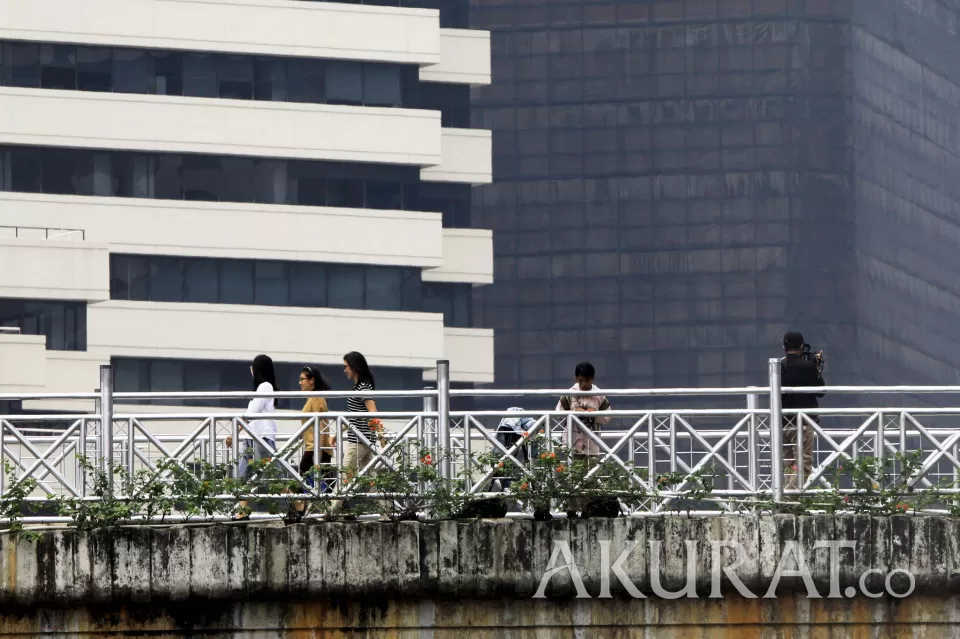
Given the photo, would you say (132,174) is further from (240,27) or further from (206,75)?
(240,27)

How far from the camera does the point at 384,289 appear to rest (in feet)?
198

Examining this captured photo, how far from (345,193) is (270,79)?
4.18 metres

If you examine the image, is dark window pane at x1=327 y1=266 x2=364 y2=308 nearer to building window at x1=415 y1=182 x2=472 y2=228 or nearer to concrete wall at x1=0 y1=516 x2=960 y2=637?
building window at x1=415 y1=182 x2=472 y2=228

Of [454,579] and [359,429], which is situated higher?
[359,429]

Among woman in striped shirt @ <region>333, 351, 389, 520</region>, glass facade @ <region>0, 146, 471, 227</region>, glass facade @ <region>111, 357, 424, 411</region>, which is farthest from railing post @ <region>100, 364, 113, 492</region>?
glass facade @ <region>0, 146, 471, 227</region>

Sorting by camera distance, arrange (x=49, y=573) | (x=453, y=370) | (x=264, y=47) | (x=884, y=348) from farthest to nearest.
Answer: (x=884, y=348) → (x=453, y=370) → (x=264, y=47) → (x=49, y=573)

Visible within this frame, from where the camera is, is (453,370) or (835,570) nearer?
(835,570)

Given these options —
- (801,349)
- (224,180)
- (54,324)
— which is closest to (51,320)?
(54,324)

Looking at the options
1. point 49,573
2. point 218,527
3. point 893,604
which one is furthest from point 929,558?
point 49,573

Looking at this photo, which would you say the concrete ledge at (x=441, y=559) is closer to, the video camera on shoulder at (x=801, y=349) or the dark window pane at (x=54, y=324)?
the video camera on shoulder at (x=801, y=349)

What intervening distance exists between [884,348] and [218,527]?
102 meters

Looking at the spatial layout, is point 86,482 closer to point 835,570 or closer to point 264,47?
point 835,570

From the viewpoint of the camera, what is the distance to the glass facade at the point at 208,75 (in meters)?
55.9

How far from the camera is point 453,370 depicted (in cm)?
6331
